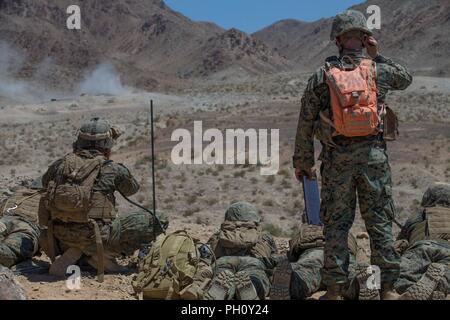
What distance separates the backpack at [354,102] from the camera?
445 centimetres

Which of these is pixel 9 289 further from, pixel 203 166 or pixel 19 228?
pixel 203 166

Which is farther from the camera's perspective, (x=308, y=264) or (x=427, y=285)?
(x=308, y=264)

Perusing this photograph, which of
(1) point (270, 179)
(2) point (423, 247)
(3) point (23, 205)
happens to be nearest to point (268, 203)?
(1) point (270, 179)

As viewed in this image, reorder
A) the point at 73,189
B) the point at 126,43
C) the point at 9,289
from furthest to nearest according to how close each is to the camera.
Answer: the point at 126,43 → the point at 73,189 → the point at 9,289

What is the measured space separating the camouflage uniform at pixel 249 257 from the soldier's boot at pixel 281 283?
0.19 meters

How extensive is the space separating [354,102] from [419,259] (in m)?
1.67

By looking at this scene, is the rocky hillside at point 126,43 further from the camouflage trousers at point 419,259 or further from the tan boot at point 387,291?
the tan boot at point 387,291

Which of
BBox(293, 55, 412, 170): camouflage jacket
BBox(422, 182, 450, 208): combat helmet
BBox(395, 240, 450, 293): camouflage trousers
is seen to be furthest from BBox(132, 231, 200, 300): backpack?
BBox(422, 182, 450, 208): combat helmet

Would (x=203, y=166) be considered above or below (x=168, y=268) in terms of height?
above

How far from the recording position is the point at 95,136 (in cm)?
650

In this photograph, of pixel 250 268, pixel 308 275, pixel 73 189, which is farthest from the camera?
pixel 73 189

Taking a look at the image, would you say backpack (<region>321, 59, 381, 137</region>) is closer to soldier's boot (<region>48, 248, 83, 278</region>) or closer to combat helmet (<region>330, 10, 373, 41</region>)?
combat helmet (<region>330, 10, 373, 41</region>)

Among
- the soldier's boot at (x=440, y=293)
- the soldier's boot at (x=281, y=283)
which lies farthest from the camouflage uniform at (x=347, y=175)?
the soldier's boot at (x=281, y=283)
